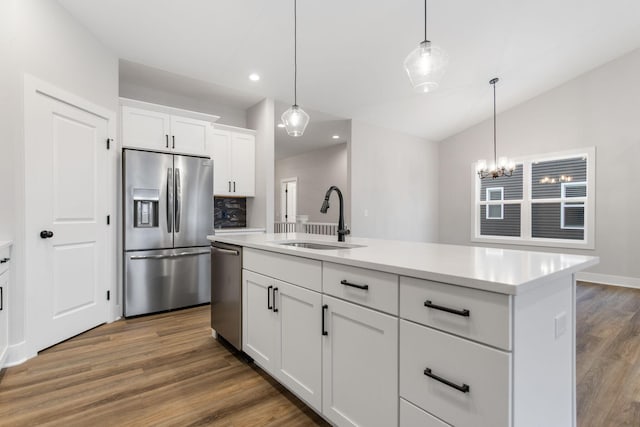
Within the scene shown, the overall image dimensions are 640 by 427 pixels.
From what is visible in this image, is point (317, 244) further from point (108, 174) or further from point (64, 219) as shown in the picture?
point (108, 174)

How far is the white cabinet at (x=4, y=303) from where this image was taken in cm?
214

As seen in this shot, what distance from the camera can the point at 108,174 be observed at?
3205 millimetres

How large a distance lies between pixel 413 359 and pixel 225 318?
5.86 feet

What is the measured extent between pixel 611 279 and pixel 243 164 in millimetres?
6100

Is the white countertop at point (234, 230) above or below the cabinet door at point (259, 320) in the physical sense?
above

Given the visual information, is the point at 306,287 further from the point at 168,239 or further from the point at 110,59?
the point at 110,59

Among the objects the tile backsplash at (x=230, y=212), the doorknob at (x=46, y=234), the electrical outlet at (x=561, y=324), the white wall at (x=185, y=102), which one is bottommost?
the electrical outlet at (x=561, y=324)

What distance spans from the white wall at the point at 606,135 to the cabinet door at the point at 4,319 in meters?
6.55

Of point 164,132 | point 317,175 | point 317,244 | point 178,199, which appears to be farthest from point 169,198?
point 317,175

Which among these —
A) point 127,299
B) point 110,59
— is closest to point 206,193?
point 127,299

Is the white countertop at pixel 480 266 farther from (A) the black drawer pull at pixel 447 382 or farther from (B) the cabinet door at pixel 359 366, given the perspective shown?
(A) the black drawer pull at pixel 447 382

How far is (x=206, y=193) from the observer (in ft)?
12.6

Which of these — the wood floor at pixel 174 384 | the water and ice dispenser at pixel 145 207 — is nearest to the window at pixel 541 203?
the wood floor at pixel 174 384

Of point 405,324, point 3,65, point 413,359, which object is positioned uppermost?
point 3,65
